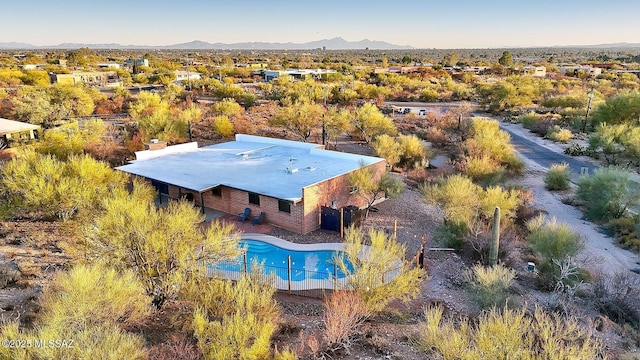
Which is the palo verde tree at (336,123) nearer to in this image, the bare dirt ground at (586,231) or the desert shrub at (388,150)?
the desert shrub at (388,150)

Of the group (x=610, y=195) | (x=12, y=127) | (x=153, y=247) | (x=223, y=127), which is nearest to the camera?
(x=153, y=247)

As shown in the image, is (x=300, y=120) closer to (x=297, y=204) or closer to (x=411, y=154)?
(x=411, y=154)

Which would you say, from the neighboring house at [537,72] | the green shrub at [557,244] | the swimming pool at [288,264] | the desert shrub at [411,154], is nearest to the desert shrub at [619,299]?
the green shrub at [557,244]

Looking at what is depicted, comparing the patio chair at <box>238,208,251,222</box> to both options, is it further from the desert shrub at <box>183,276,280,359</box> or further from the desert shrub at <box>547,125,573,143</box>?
the desert shrub at <box>547,125,573,143</box>

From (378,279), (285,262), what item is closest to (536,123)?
(285,262)

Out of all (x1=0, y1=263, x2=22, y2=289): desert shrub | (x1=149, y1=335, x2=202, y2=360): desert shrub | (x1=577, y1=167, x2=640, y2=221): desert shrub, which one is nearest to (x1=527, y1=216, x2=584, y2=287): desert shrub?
(x1=577, y1=167, x2=640, y2=221): desert shrub

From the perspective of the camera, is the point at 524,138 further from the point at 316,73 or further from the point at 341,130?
the point at 316,73
